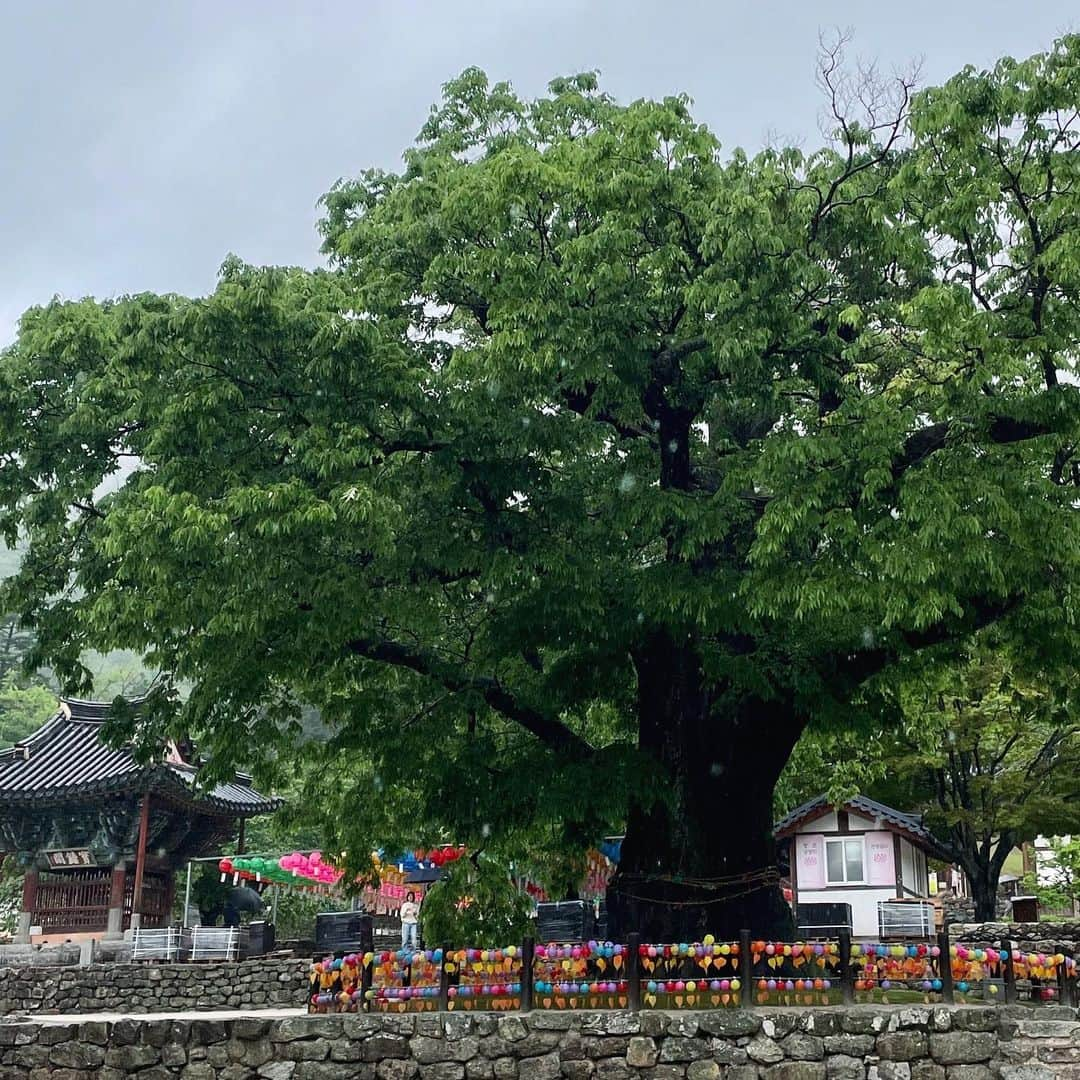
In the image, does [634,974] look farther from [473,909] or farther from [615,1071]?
[473,909]

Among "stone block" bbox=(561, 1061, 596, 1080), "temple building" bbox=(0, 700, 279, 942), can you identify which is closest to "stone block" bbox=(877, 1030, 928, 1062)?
"stone block" bbox=(561, 1061, 596, 1080)

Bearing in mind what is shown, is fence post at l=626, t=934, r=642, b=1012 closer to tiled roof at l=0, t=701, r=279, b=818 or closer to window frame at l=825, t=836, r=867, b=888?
tiled roof at l=0, t=701, r=279, b=818

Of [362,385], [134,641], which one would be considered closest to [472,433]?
[362,385]

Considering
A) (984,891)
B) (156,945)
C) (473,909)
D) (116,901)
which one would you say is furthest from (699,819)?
(116,901)

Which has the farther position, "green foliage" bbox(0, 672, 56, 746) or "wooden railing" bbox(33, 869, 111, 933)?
"green foliage" bbox(0, 672, 56, 746)

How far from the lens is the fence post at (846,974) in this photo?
580 inches

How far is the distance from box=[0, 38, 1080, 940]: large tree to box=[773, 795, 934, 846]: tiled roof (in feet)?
60.9

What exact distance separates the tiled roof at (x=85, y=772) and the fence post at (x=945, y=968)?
18758 millimetres

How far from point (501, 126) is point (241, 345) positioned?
22.9ft

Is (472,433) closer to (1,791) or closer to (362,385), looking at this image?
(362,385)

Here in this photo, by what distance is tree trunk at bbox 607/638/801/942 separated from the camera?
1655 centimetres

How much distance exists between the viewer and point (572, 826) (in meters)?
17.0

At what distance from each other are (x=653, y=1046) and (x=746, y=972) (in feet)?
4.44

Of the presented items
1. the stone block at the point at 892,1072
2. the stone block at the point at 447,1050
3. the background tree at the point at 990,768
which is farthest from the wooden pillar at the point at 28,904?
the stone block at the point at 892,1072
